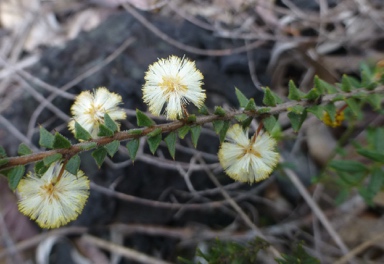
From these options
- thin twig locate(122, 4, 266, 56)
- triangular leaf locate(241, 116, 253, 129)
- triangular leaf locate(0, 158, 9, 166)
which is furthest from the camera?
thin twig locate(122, 4, 266, 56)

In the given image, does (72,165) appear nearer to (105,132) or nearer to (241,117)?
(105,132)

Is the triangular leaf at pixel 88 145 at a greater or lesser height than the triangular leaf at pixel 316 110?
lesser

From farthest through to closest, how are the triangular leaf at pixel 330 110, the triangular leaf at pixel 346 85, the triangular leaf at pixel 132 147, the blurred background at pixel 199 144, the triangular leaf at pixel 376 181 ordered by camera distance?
the blurred background at pixel 199 144 → the triangular leaf at pixel 376 181 → the triangular leaf at pixel 346 85 → the triangular leaf at pixel 330 110 → the triangular leaf at pixel 132 147

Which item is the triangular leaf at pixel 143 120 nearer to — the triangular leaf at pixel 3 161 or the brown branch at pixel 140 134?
the brown branch at pixel 140 134

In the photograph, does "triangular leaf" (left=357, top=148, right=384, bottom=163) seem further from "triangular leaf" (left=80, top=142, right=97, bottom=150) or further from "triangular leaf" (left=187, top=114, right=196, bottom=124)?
"triangular leaf" (left=80, top=142, right=97, bottom=150)

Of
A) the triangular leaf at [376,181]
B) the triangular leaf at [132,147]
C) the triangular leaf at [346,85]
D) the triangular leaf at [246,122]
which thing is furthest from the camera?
the triangular leaf at [376,181]

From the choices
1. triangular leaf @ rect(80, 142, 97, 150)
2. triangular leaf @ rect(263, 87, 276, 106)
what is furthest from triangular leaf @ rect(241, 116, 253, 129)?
triangular leaf @ rect(80, 142, 97, 150)

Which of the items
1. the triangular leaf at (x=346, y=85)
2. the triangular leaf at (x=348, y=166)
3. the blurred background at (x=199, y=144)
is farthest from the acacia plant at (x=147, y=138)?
the blurred background at (x=199, y=144)

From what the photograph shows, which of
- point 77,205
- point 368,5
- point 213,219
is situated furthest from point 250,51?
point 77,205
